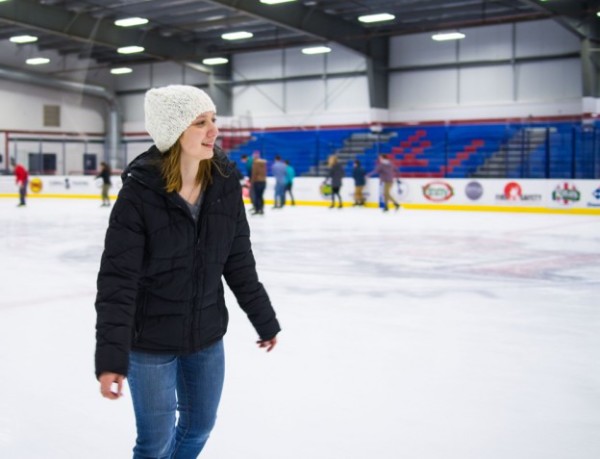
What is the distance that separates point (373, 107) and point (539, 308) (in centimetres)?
2005

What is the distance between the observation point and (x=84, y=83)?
31.1 m

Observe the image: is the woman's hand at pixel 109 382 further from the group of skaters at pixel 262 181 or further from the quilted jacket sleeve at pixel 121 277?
the group of skaters at pixel 262 181

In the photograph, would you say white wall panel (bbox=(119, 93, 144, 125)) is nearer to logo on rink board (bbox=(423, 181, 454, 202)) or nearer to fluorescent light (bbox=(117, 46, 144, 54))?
fluorescent light (bbox=(117, 46, 144, 54))

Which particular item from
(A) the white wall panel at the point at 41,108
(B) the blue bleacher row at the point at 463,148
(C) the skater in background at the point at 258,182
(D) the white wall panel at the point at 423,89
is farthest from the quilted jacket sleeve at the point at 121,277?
(A) the white wall panel at the point at 41,108

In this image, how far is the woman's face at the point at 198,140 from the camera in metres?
1.94

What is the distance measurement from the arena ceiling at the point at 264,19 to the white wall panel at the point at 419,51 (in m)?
0.46

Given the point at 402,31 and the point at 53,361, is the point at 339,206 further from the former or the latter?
the point at 53,361

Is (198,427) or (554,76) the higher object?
(554,76)

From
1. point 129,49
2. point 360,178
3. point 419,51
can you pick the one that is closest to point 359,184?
point 360,178

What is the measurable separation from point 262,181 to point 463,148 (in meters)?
9.10

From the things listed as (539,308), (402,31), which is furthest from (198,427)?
(402,31)

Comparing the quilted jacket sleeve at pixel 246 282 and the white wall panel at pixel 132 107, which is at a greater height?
the white wall panel at pixel 132 107

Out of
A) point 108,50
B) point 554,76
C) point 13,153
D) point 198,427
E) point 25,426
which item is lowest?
point 25,426

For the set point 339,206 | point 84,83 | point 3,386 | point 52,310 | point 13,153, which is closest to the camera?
point 3,386
